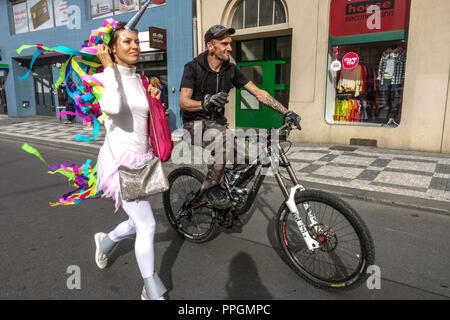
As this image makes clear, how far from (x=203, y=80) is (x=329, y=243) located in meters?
1.79

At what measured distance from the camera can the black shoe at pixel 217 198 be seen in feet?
10.3

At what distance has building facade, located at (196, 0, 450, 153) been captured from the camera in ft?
25.5

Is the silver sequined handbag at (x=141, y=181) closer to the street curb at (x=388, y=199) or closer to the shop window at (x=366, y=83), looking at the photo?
the street curb at (x=388, y=199)

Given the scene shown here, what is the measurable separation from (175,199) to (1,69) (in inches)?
819

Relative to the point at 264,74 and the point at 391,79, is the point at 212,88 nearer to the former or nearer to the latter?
the point at 391,79

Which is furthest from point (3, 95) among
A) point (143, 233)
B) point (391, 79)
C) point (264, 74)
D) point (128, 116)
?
point (143, 233)

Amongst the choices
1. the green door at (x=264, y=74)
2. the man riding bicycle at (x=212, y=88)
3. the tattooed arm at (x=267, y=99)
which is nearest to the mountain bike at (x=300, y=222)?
the man riding bicycle at (x=212, y=88)

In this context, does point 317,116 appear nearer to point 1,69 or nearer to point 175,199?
point 175,199

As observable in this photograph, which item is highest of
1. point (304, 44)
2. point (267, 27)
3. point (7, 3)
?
point (7, 3)

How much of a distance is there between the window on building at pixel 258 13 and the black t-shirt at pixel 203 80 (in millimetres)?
7600

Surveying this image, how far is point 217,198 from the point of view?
3.16 metres

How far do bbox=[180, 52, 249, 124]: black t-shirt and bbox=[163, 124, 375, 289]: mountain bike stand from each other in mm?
589

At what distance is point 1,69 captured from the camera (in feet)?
63.5
